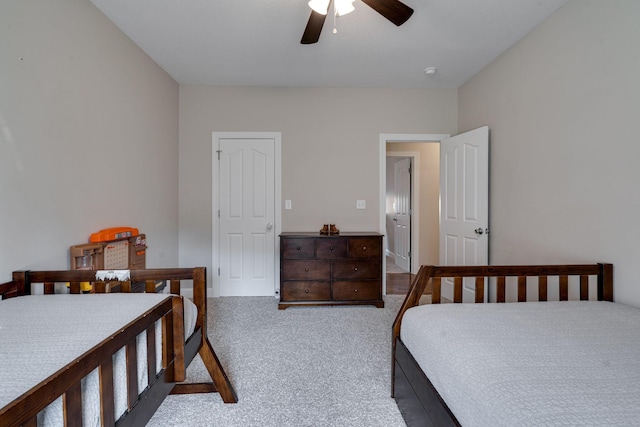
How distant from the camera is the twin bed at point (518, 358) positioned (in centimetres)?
79

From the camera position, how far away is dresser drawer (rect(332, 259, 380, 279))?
3277 mm

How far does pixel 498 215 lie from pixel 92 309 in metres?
3.21

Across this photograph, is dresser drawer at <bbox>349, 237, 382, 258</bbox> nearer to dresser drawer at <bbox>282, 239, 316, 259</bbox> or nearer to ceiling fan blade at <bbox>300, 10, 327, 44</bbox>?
dresser drawer at <bbox>282, 239, 316, 259</bbox>

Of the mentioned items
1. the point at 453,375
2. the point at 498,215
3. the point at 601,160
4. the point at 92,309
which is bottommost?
the point at 453,375

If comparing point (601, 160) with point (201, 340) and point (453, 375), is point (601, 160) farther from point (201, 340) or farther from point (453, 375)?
point (201, 340)

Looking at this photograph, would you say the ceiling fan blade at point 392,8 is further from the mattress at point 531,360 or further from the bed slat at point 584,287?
the bed slat at point 584,287

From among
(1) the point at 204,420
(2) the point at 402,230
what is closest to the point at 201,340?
(1) the point at 204,420

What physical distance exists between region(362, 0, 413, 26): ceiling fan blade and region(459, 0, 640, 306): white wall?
4.10 ft

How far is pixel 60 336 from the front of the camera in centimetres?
103

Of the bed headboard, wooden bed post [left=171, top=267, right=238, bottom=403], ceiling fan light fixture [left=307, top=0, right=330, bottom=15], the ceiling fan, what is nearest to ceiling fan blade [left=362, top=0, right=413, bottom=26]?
the ceiling fan

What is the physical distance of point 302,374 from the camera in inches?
79.2

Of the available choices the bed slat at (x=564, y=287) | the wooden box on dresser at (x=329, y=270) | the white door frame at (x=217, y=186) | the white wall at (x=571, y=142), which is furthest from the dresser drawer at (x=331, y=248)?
the bed slat at (x=564, y=287)

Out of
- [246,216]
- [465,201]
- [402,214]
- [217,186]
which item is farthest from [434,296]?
[402,214]

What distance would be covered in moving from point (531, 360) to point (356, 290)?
2.34m
